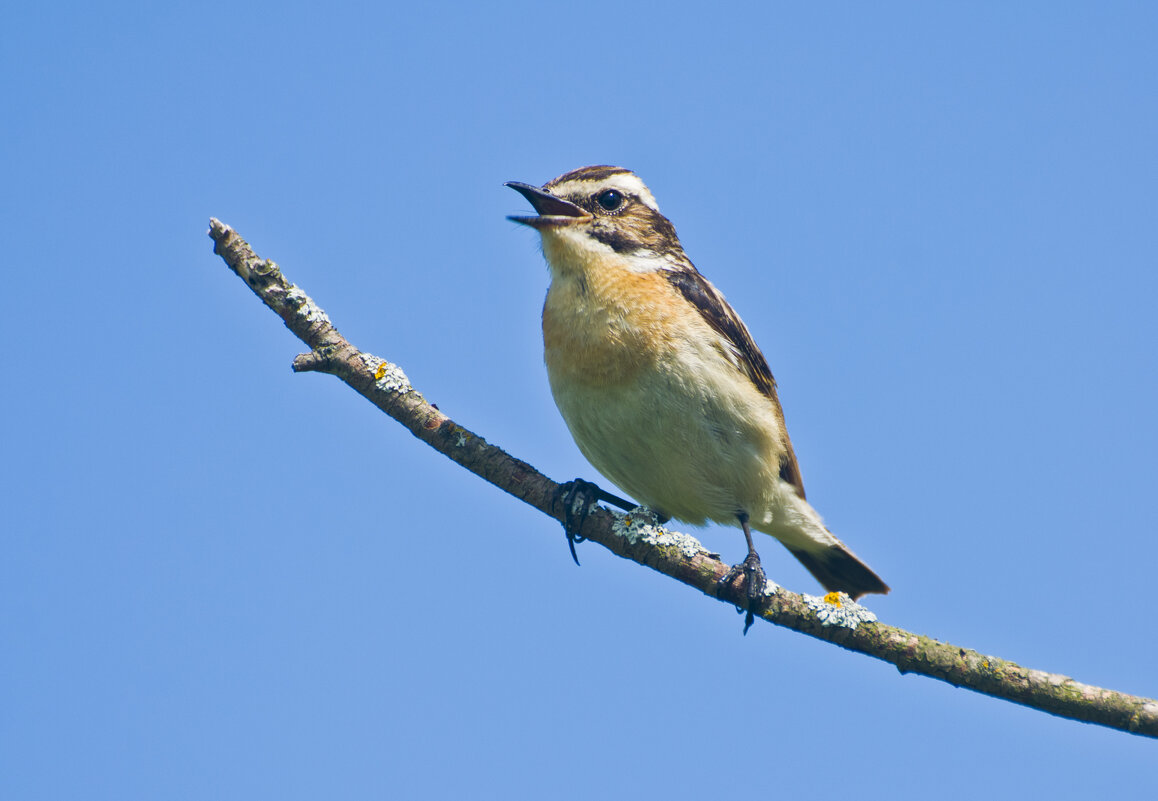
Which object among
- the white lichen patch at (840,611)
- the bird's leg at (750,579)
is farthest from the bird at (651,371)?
the white lichen patch at (840,611)

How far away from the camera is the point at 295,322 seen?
218 inches

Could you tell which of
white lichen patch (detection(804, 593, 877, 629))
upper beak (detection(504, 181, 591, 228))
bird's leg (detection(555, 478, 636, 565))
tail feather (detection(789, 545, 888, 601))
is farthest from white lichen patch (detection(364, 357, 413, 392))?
tail feather (detection(789, 545, 888, 601))

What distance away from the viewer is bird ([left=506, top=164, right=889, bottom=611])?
6195 mm

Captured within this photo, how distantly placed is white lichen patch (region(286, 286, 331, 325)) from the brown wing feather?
2.45 meters

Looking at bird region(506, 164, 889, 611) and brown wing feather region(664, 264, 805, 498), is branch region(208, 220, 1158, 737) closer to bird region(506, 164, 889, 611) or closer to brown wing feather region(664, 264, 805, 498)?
bird region(506, 164, 889, 611)

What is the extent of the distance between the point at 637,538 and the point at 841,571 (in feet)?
9.62

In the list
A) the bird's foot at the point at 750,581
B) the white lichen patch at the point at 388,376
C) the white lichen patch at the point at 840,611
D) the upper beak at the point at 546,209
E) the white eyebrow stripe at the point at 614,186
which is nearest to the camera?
the white lichen patch at the point at 840,611

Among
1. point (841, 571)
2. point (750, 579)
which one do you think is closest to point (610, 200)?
point (750, 579)

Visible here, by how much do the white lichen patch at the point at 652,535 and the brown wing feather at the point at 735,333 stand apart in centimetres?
173

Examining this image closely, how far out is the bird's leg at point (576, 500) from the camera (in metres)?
5.76

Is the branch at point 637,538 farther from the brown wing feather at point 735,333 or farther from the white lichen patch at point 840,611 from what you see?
the brown wing feather at point 735,333

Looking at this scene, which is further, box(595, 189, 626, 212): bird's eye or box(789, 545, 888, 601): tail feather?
box(789, 545, 888, 601): tail feather

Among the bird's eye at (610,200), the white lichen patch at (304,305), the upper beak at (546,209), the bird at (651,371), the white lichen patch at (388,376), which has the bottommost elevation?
the white lichen patch at (388,376)

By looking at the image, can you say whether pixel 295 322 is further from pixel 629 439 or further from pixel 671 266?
pixel 671 266
